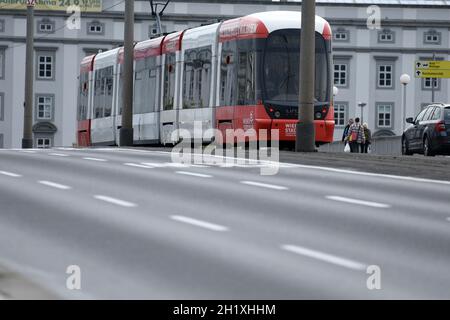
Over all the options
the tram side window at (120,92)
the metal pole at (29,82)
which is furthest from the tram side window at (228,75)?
the metal pole at (29,82)

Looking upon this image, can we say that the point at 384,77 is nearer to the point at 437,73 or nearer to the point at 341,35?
the point at 341,35

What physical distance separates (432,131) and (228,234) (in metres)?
24.8

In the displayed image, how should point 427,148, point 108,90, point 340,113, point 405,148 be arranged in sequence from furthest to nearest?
point 340,113
point 108,90
point 405,148
point 427,148

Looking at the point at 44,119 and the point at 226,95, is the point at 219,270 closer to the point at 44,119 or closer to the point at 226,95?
the point at 226,95

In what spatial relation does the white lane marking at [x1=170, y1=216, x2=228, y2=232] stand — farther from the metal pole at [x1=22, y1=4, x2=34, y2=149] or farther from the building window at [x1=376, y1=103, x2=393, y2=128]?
the building window at [x1=376, y1=103, x2=393, y2=128]

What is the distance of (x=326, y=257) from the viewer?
10.4 meters

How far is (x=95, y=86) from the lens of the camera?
48.0 metres

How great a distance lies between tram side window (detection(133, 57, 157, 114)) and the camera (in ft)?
133

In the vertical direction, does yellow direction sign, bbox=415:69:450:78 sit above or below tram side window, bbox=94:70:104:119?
above

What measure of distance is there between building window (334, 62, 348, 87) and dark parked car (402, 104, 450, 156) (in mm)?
62537

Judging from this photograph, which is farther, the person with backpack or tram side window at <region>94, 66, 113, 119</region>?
tram side window at <region>94, 66, 113, 119</region>

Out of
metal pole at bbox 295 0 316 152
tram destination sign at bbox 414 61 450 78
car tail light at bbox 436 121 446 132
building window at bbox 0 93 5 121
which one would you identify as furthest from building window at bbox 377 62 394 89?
metal pole at bbox 295 0 316 152

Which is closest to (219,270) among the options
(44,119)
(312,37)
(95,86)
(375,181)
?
(375,181)

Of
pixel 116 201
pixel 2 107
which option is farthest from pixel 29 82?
pixel 2 107
